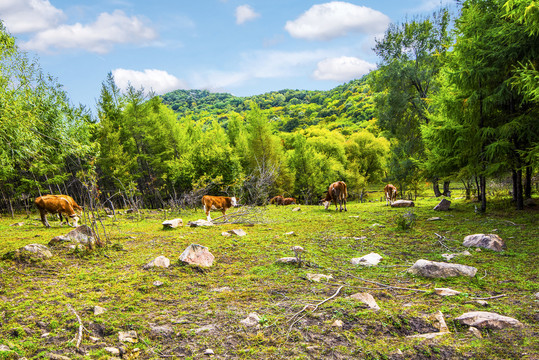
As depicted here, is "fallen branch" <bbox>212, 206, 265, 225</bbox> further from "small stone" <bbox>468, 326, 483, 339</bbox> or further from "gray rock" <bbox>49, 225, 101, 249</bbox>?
"small stone" <bbox>468, 326, 483, 339</bbox>

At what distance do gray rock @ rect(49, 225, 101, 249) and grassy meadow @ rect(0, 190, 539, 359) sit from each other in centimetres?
35

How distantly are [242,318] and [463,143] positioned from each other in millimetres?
11537

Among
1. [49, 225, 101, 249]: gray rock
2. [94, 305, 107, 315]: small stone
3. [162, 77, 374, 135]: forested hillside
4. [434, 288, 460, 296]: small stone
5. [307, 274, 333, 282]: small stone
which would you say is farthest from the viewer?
[162, 77, 374, 135]: forested hillside

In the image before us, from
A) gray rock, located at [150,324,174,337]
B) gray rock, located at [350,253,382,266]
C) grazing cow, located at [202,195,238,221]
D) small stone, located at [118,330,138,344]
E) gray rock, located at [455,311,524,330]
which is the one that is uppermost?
grazing cow, located at [202,195,238,221]

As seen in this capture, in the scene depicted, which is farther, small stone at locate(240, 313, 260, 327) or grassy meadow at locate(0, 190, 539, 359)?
small stone at locate(240, 313, 260, 327)

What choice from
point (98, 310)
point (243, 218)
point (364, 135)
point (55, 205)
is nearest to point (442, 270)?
point (98, 310)

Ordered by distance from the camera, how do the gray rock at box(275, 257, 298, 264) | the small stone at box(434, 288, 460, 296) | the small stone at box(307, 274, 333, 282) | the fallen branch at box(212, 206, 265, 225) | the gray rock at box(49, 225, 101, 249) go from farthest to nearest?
the fallen branch at box(212, 206, 265, 225)
the gray rock at box(49, 225, 101, 249)
the gray rock at box(275, 257, 298, 264)
the small stone at box(307, 274, 333, 282)
the small stone at box(434, 288, 460, 296)

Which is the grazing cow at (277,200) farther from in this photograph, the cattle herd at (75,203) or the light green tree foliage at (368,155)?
the light green tree foliage at (368,155)

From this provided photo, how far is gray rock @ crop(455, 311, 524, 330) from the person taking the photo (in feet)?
10.5

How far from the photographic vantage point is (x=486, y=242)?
657 cm

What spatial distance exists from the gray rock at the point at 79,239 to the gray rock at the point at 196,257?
90.0 inches

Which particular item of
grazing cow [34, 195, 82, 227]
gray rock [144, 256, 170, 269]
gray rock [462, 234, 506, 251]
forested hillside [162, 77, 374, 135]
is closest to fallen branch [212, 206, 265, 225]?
grazing cow [34, 195, 82, 227]

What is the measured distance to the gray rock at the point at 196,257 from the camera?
540 cm

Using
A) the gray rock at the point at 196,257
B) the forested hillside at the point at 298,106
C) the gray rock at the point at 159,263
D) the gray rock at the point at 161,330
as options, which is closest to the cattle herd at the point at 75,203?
the gray rock at the point at 196,257
